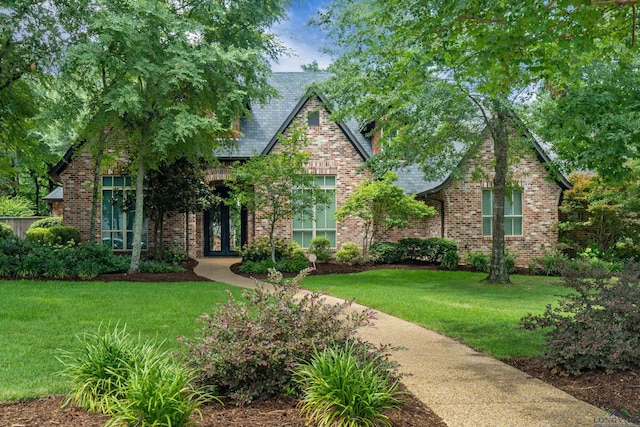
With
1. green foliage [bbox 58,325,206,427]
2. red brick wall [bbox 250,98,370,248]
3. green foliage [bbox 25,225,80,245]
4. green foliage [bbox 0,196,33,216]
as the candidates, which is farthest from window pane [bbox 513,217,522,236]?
green foliage [bbox 0,196,33,216]

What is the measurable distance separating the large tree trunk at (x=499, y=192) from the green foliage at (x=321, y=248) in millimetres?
5689

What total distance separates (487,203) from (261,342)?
16.5 meters

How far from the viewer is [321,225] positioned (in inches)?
738

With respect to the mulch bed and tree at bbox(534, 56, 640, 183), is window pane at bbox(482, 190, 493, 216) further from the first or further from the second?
the mulch bed

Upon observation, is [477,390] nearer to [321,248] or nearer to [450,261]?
[450,261]

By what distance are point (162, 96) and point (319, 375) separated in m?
11.4

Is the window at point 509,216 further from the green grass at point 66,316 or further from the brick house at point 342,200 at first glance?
the green grass at point 66,316

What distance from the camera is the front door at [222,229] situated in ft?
70.3

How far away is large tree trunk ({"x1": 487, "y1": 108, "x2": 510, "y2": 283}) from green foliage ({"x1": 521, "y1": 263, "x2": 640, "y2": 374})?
337 inches

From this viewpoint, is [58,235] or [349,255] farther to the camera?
[349,255]

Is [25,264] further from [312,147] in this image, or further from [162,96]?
[312,147]

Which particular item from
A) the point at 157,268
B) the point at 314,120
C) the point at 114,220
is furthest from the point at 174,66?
the point at 114,220

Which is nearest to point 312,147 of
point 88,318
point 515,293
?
point 515,293

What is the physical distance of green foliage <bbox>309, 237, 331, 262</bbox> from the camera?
17.8 metres
